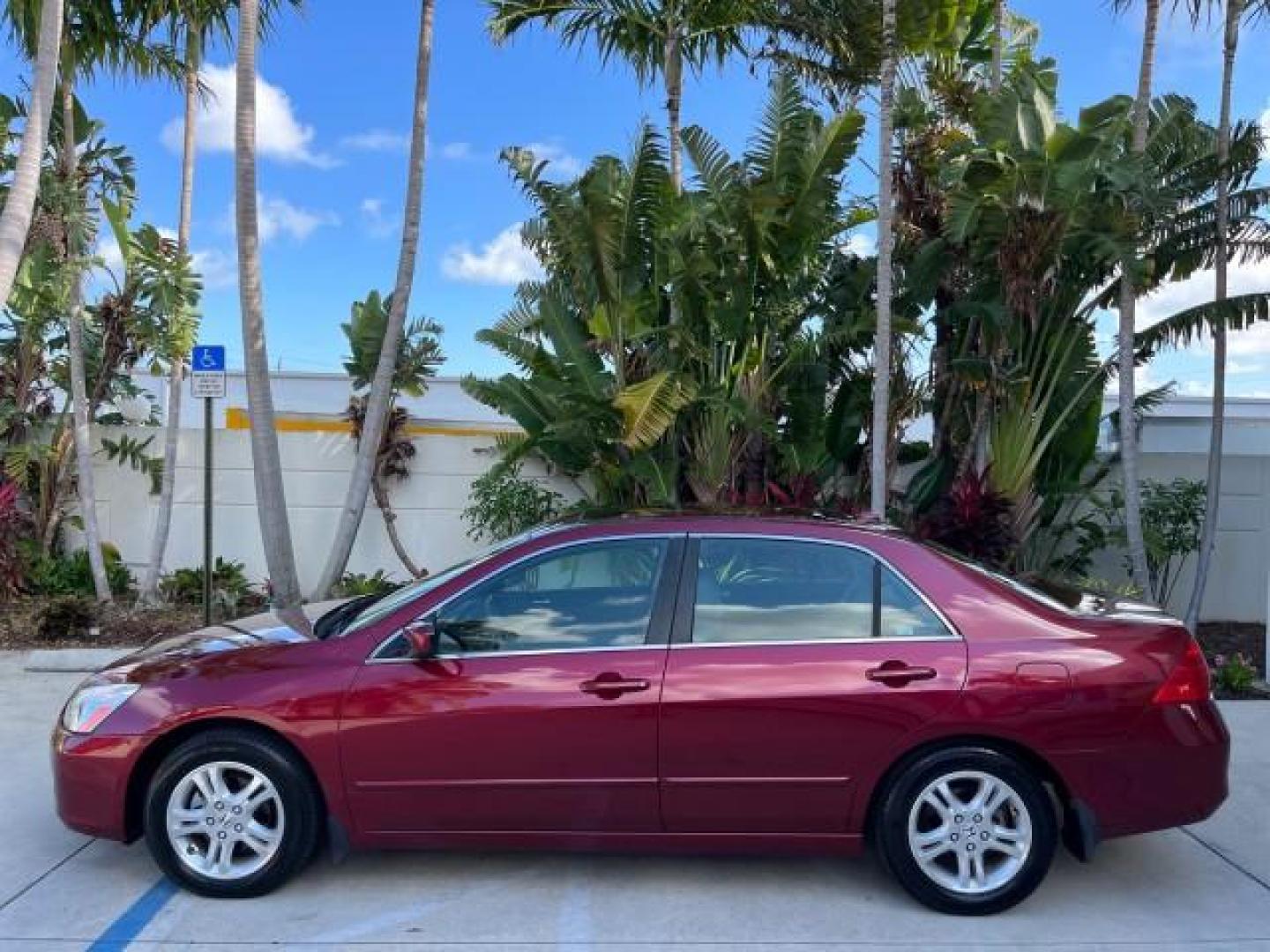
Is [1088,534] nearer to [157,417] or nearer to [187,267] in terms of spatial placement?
[187,267]

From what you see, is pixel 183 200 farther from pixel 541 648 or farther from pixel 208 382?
pixel 541 648

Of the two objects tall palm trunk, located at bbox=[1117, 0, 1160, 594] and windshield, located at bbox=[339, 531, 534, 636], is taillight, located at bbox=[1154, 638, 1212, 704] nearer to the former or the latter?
windshield, located at bbox=[339, 531, 534, 636]

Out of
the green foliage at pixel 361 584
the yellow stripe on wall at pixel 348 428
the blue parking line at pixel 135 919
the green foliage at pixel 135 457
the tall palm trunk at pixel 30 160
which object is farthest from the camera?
the yellow stripe on wall at pixel 348 428

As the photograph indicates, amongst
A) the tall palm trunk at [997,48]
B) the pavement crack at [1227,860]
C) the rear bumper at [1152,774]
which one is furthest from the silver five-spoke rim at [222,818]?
the tall palm trunk at [997,48]

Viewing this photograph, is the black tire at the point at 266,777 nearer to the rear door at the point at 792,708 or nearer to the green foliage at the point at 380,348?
the rear door at the point at 792,708

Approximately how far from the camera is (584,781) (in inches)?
166

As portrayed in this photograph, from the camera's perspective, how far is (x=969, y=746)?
13.8 feet

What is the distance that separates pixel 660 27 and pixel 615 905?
9.15 metres

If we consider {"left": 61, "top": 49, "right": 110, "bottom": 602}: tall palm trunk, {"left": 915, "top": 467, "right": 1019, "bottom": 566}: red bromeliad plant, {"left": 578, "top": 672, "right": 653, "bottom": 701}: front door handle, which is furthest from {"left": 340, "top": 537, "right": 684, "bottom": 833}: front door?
{"left": 61, "top": 49, "right": 110, "bottom": 602}: tall palm trunk

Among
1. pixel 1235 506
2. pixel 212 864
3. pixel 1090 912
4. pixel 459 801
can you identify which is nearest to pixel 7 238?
pixel 212 864

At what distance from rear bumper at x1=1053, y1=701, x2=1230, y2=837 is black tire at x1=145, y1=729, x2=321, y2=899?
295 centimetres

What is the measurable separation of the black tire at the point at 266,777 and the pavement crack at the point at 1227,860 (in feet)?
13.0

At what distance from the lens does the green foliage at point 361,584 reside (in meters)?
9.97

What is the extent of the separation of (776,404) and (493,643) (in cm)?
641
